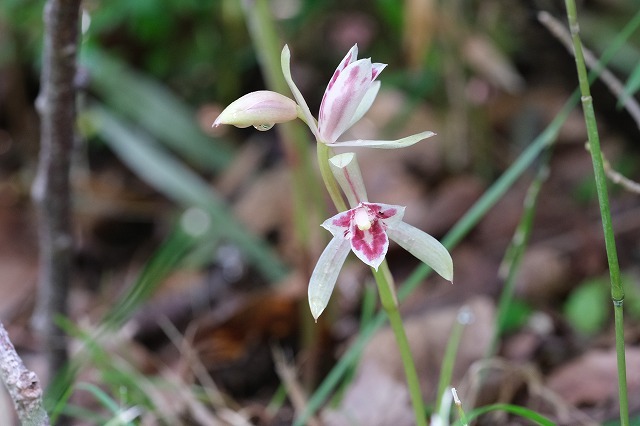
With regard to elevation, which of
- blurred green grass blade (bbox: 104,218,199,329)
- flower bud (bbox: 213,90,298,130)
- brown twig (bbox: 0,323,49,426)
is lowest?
blurred green grass blade (bbox: 104,218,199,329)

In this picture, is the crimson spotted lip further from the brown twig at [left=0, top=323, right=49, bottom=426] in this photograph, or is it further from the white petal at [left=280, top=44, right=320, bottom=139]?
Answer: the brown twig at [left=0, top=323, right=49, bottom=426]

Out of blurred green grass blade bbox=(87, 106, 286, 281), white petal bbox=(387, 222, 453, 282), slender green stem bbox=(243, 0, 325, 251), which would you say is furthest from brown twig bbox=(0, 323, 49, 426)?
blurred green grass blade bbox=(87, 106, 286, 281)

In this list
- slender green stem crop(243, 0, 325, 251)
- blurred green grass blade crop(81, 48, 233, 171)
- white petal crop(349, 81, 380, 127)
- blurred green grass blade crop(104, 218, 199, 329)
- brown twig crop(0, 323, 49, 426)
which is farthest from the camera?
blurred green grass blade crop(81, 48, 233, 171)

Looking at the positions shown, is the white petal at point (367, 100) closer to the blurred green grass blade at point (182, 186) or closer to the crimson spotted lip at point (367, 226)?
the crimson spotted lip at point (367, 226)

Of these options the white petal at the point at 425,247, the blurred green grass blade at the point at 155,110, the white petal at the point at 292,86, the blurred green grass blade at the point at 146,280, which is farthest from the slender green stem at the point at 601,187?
the blurred green grass blade at the point at 155,110

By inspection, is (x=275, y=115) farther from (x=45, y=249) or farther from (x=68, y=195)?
(x=45, y=249)

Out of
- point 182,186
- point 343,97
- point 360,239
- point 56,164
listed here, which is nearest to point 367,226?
point 360,239

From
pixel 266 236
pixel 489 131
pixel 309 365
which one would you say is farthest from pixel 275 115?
pixel 489 131
